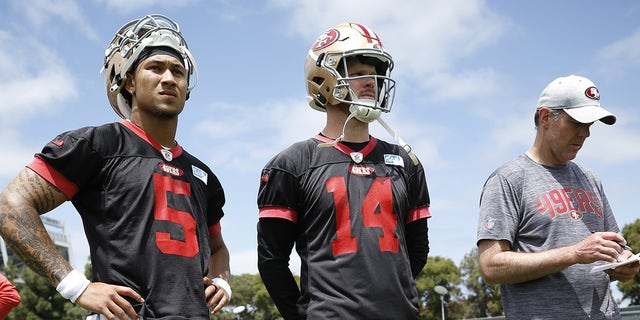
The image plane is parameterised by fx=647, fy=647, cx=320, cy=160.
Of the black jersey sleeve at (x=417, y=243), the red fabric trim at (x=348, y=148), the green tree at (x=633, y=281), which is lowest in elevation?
the black jersey sleeve at (x=417, y=243)

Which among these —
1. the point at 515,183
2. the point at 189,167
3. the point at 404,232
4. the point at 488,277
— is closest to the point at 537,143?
the point at 515,183

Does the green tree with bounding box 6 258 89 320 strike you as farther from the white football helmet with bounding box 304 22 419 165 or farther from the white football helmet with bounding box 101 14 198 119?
the white football helmet with bounding box 304 22 419 165

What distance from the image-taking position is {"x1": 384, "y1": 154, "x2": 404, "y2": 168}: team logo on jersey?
4.69 m

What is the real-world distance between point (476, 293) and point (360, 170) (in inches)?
2595

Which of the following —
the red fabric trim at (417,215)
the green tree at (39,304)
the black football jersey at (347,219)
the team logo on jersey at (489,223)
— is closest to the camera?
the black football jersey at (347,219)

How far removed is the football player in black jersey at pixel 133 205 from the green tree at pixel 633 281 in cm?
4873

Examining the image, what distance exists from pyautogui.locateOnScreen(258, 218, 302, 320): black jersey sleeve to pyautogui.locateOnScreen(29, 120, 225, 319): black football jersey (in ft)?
1.42

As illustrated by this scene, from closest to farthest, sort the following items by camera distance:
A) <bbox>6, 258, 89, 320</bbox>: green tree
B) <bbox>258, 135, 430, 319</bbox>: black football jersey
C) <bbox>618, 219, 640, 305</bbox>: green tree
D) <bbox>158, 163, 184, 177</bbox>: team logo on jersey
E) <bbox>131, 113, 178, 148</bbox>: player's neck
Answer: <bbox>258, 135, 430, 319</bbox>: black football jersey, <bbox>158, 163, 184, 177</bbox>: team logo on jersey, <bbox>131, 113, 178, 148</bbox>: player's neck, <bbox>6, 258, 89, 320</bbox>: green tree, <bbox>618, 219, 640, 305</bbox>: green tree

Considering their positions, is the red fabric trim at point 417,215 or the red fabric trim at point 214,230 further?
the red fabric trim at point 214,230

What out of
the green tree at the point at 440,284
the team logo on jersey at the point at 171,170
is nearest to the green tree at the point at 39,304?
the green tree at the point at 440,284

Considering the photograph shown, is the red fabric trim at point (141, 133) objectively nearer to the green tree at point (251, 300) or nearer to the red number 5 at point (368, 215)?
the red number 5 at point (368, 215)

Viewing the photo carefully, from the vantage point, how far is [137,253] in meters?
3.85

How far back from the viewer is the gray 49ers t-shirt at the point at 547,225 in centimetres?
491

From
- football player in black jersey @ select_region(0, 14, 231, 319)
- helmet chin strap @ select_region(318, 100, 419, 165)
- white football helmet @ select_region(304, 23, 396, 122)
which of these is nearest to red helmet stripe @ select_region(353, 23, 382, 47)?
white football helmet @ select_region(304, 23, 396, 122)
